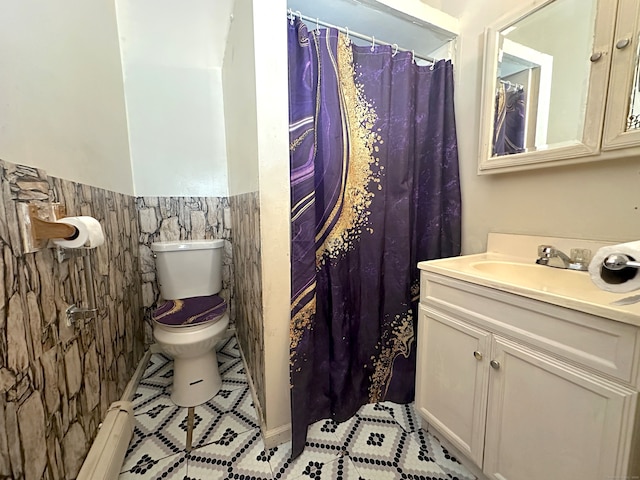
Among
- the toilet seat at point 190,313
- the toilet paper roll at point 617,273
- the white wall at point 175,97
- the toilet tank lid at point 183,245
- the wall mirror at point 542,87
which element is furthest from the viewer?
the toilet tank lid at point 183,245

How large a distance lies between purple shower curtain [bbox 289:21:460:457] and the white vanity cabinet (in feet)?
0.88

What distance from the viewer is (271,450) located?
1151 mm

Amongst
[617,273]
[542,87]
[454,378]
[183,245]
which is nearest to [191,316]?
[183,245]

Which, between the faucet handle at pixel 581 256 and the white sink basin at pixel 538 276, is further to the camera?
the faucet handle at pixel 581 256

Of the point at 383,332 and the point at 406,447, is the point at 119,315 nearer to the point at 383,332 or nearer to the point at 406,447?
the point at 383,332

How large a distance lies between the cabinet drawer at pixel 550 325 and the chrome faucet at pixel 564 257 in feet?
1.40

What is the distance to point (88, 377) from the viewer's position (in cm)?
101

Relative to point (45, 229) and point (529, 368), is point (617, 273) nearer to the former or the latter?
point (529, 368)

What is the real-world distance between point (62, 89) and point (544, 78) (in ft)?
6.24

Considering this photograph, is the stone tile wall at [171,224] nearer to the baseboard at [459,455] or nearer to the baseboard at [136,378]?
the baseboard at [136,378]

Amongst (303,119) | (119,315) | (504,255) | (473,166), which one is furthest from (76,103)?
(504,255)

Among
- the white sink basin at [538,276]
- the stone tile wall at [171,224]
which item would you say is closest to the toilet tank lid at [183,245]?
the stone tile wall at [171,224]

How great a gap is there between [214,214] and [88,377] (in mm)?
1233

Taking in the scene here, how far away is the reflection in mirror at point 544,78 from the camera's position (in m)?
0.96
